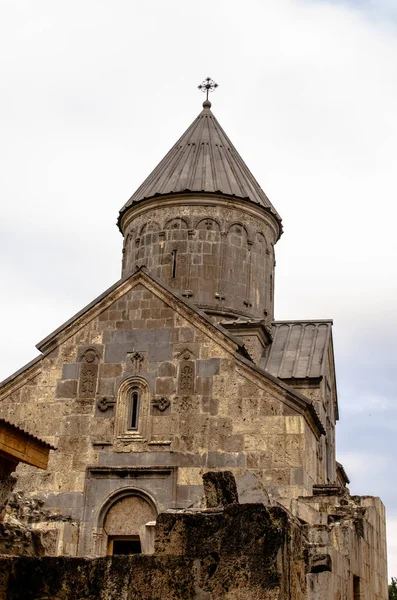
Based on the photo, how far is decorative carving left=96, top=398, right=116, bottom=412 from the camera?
11.6m

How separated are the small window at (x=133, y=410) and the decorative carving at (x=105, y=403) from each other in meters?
0.26

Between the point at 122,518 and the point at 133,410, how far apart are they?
150cm

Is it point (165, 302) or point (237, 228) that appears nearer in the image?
point (165, 302)

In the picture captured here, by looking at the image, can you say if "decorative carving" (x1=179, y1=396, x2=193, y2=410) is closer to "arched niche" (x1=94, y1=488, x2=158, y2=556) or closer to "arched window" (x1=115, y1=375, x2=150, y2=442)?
"arched window" (x1=115, y1=375, x2=150, y2=442)

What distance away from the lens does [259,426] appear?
36.3 feet

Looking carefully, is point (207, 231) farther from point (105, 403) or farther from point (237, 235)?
point (105, 403)

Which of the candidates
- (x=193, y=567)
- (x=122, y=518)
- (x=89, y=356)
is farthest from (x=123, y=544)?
(x=193, y=567)

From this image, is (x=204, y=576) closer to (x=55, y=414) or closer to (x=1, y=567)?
(x=1, y=567)

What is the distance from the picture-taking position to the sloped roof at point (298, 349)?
15.2 meters

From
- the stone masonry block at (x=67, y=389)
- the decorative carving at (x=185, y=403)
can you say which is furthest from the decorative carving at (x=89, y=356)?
the decorative carving at (x=185, y=403)

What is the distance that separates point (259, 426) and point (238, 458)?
52 cm

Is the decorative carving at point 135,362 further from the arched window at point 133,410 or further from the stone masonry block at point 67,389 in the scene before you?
the stone masonry block at point 67,389

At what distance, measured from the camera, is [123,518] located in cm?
1119

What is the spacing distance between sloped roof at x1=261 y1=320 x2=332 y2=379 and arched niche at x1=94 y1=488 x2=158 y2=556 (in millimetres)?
4574
